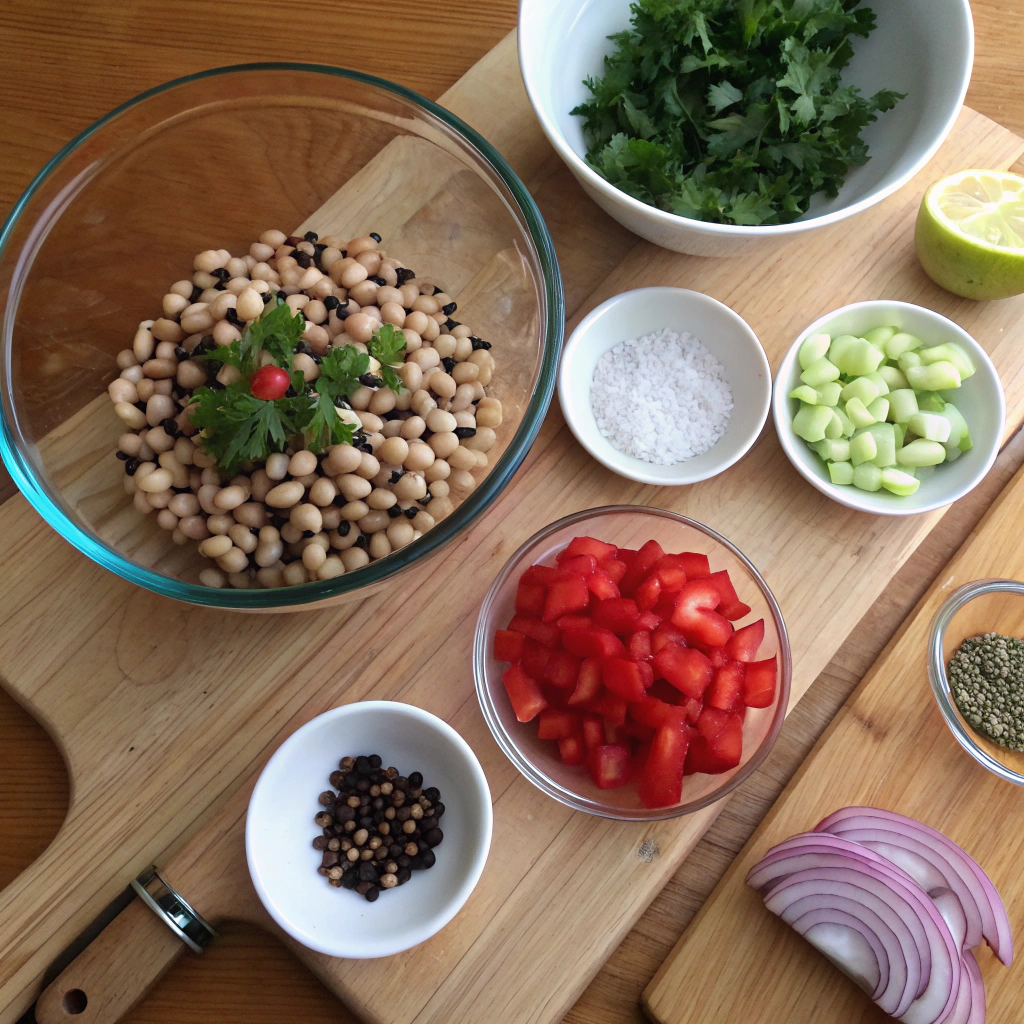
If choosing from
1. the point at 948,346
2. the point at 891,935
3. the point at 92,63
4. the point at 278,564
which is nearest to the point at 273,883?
the point at 278,564

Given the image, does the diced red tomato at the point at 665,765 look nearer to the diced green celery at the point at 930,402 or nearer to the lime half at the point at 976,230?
the diced green celery at the point at 930,402

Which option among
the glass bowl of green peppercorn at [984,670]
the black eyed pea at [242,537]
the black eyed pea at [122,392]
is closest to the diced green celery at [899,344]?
the glass bowl of green peppercorn at [984,670]

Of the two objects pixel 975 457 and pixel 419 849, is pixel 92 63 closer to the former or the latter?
pixel 419 849

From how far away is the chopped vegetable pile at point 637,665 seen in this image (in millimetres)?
1170

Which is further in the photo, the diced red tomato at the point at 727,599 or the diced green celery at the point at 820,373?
the diced green celery at the point at 820,373

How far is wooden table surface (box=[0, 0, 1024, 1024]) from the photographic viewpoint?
4.43ft

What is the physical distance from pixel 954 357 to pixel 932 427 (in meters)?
0.13

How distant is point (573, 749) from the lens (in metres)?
1.22

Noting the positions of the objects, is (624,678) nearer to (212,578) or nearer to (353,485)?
(353,485)

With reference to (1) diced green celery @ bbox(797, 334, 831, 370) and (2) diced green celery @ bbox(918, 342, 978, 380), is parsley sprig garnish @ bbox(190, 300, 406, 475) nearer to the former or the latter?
(1) diced green celery @ bbox(797, 334, 831, 370)

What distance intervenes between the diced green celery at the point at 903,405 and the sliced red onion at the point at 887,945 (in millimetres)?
732

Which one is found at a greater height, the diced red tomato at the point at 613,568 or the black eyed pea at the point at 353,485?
the black eyed pea at the point at 353,485

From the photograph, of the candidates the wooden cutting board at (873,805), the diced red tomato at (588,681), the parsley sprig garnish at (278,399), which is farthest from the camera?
the wooden cutting board at (873,805)

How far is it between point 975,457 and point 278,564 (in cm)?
109
